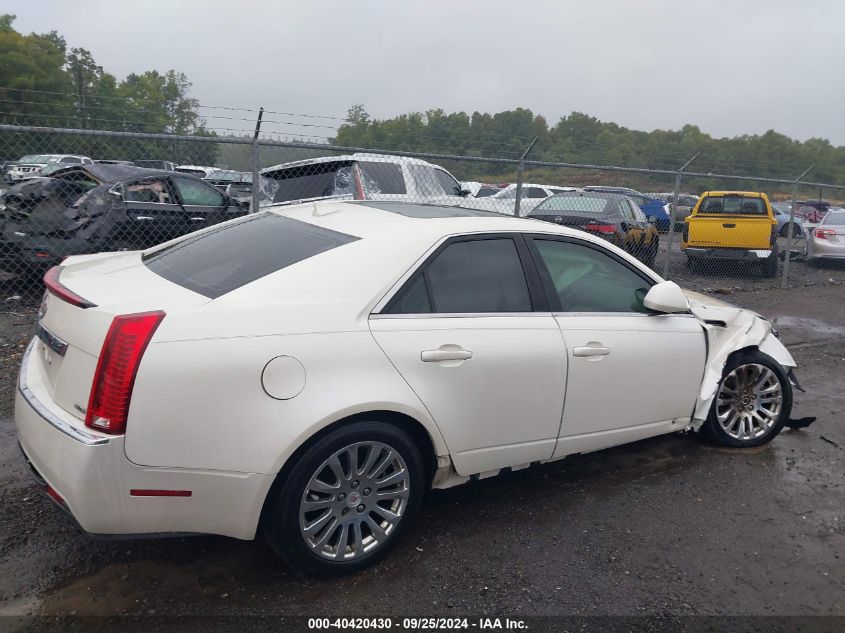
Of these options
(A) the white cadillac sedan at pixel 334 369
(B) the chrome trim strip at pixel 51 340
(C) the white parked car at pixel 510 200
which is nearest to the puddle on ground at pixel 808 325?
(C) the white parked car at pixel 510 200

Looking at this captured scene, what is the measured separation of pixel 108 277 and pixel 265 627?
67.4 inches

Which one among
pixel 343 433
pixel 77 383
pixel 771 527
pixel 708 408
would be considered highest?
pixel 77 383

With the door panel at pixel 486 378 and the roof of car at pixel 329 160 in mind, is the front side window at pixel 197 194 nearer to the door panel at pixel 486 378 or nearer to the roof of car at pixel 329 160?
the roof of car at pixel 329 160

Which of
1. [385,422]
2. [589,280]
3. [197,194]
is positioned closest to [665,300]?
[589,280]

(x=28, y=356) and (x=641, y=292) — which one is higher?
(x=641, y=292)

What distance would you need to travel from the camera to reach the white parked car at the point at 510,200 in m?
11.2

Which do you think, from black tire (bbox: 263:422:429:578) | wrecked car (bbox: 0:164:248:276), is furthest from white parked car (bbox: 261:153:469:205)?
black tire (bbox: 263:422:429:578)

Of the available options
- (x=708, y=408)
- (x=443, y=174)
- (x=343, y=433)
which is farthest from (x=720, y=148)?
(x=343, y=433)

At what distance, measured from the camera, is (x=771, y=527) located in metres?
3.56

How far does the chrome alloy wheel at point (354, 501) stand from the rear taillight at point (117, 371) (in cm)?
78

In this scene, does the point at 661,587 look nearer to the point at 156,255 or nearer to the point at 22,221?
the point at 156,255

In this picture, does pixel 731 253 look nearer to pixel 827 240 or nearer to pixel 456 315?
pixel 827 240

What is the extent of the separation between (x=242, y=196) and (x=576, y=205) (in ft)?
18.8

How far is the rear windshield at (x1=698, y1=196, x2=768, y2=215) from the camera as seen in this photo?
40.5 ft
